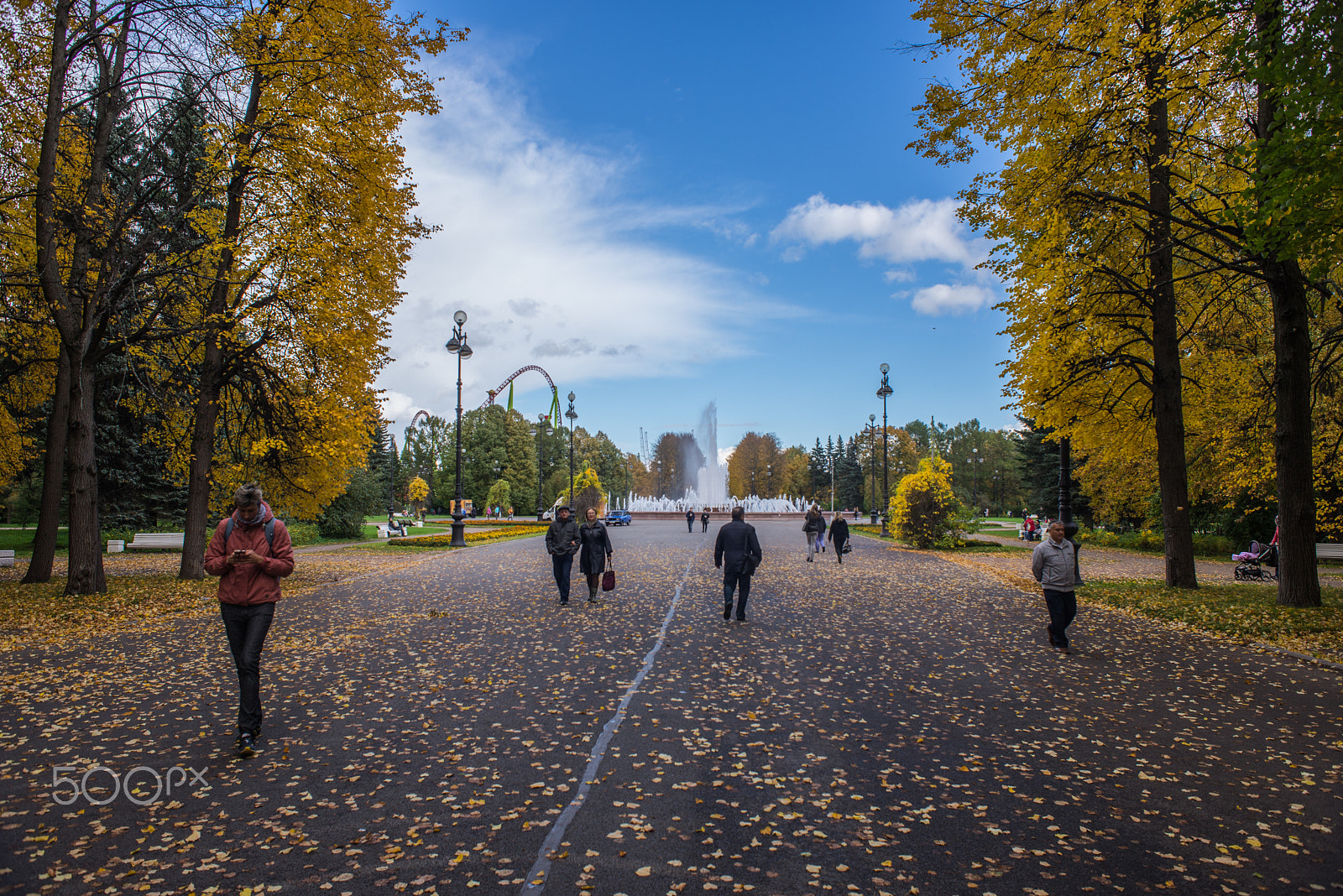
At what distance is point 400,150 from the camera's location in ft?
51.9

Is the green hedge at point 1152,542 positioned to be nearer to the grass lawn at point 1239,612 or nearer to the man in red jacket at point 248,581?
the grass lawn at point 1239,612

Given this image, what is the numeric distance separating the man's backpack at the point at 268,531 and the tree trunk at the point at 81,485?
30.3ft

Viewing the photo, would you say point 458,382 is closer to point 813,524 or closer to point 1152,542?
point 813,524

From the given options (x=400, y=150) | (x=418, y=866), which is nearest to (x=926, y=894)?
(x=418, y=866)

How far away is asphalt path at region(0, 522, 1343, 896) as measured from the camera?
3529mm

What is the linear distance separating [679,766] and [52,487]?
1624 cm

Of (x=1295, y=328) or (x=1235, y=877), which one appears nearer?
(x=1235, y=877)

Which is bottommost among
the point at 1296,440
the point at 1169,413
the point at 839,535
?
the point at 839,535

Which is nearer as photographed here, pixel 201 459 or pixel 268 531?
pixel 268 531

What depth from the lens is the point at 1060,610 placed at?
877cm

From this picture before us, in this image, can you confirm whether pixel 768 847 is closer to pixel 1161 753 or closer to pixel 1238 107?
pixel 1161 753

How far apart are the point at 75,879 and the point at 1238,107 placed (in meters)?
17.4

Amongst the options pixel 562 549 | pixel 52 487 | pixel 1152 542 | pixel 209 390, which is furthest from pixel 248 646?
pixel 1152 542

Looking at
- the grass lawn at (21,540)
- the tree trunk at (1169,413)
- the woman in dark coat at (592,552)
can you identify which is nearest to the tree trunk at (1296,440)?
the tree trunk at (1169,413)
